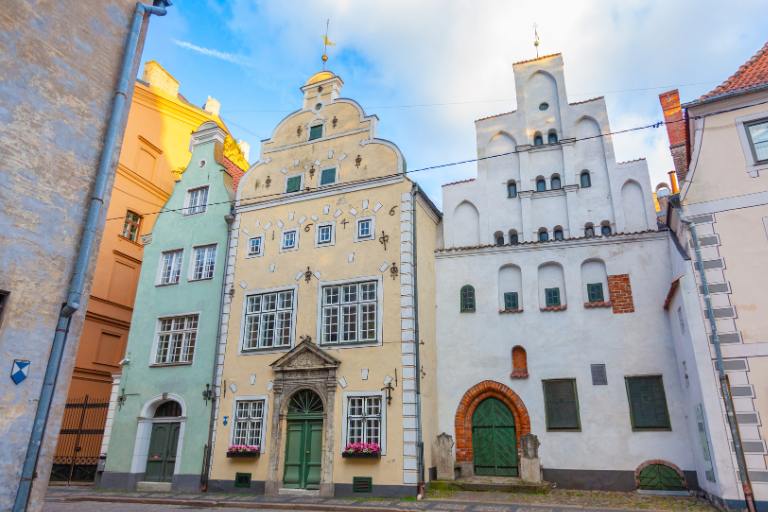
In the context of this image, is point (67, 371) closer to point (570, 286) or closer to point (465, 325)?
point (465, 325)

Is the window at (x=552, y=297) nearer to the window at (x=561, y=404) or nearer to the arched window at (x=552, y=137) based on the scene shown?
the window at (x=561, y=404)

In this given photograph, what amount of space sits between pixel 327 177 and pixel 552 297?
9040 millimetres

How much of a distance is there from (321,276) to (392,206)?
3.42 meters

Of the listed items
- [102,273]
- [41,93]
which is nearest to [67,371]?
[41,93]

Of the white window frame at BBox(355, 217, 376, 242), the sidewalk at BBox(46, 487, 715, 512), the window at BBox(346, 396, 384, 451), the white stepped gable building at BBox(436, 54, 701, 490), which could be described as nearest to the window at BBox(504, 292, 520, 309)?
the white stepped gable building at BBox(436, 54, 701, 490)

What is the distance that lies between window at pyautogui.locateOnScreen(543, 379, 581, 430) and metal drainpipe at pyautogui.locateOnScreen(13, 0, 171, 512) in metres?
13.2

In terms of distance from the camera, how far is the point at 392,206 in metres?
18.0

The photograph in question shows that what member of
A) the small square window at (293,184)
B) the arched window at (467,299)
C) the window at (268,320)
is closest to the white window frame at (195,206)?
the small square window at (293,184)

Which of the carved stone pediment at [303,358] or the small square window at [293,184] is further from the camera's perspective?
the small square window at [293,184]

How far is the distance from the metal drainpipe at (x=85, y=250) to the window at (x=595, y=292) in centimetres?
1410

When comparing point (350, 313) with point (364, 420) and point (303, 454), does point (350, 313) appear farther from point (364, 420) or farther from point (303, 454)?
point (303, 454)

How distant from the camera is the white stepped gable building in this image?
50.9 feet

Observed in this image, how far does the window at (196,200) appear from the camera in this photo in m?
21.3

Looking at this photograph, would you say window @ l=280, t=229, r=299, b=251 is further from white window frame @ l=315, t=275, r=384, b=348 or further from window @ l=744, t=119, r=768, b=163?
window @ l=744, t=119, r=768, b=163
